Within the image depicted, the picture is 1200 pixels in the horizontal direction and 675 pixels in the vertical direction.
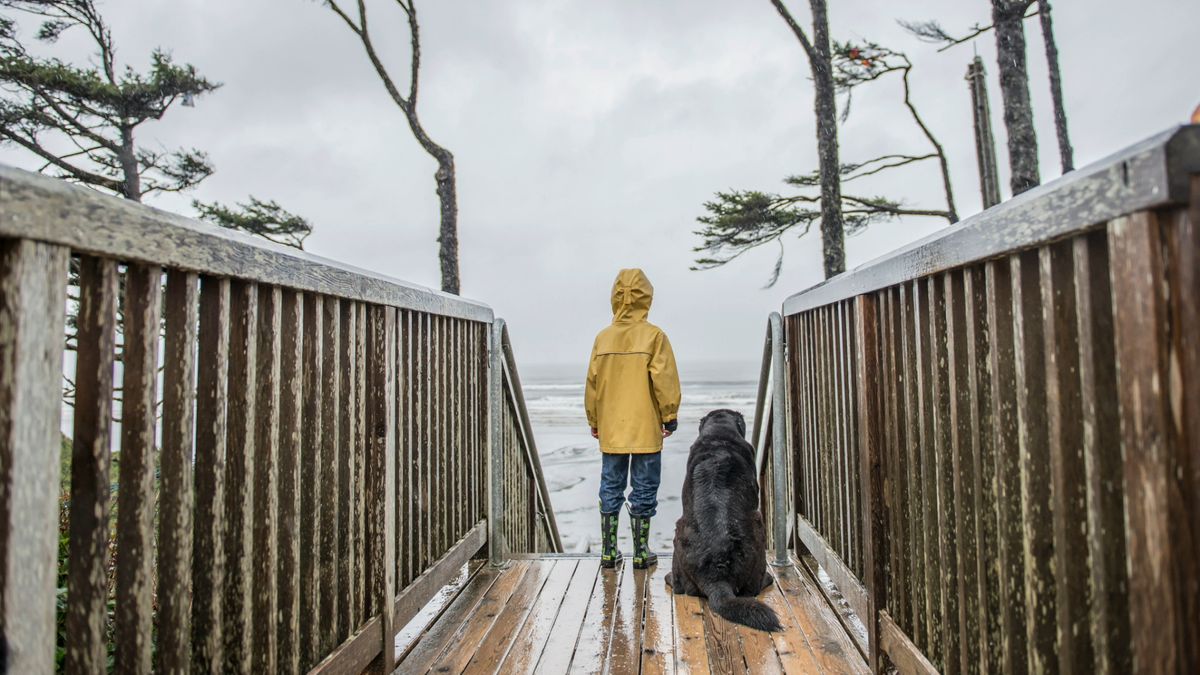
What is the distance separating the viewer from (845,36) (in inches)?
483

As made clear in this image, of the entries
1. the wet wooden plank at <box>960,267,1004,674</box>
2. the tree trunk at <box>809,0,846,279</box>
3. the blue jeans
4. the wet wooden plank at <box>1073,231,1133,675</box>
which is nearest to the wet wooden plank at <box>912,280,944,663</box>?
the wet wooden plank at <box>960,267,1004,674</box>

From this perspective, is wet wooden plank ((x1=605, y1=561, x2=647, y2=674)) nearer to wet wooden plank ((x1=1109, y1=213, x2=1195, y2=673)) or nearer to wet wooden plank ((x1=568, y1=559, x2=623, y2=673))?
wet wooden plank ((x1=568, y1=559, x2=623, y2=673))

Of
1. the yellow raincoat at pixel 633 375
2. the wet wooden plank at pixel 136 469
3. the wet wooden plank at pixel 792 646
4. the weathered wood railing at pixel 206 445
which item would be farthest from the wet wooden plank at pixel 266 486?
the yellow raincoat at pixel 633 375

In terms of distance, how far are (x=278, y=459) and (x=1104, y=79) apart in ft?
59.3

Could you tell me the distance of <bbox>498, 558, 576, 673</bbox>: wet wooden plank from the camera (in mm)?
2574

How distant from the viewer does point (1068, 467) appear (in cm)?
120

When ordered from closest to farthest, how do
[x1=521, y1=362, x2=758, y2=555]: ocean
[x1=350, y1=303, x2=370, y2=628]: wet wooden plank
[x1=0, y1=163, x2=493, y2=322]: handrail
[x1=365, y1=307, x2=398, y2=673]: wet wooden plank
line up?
[x1=0, y1=163, x2=493, y2=322]: handrail < [x1=350, y1=303, x2=370, y2=628]: wet wooden plank < [x1=365, y1=307, x2=398, y2=673]: wet wooden plank < [x1=521, y1=362, x2=758, y2=555]: ocean

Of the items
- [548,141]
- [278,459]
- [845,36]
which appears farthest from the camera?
[548,141]

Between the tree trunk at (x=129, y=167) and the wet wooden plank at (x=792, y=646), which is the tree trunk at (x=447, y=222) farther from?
the wet wooden plank at (x=792, y=646)

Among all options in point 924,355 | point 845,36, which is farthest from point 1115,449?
point 845,36

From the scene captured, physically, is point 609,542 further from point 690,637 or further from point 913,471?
point 913,471

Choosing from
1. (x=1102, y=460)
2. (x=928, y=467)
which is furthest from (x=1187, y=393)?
(x=928, y=467)

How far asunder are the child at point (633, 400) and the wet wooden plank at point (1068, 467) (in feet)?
9.15

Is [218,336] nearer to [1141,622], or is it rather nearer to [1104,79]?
[1141,622]
